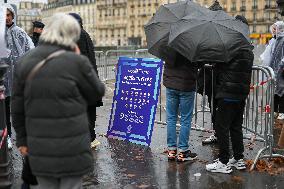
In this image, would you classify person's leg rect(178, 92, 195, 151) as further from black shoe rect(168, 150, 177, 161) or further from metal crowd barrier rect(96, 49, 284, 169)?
metal crowd barrier rect(96, 49, 284, 169)

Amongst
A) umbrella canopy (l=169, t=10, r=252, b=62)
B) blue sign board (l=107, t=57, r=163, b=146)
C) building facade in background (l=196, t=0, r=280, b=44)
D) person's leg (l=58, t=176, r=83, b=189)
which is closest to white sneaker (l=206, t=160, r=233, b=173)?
umbrella canopy (l=169, t=10, r=252, b=62)

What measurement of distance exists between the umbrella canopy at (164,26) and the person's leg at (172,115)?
0.57 meters

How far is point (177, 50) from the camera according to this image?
636 cm

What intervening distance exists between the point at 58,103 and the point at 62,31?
1.74 ft

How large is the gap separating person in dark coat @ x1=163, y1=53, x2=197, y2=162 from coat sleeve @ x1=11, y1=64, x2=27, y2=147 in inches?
119

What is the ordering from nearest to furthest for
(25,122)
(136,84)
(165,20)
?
(25,122) < (165,20) < (136,84)

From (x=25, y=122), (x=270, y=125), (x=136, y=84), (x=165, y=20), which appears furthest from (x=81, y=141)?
(x=136, y=84)

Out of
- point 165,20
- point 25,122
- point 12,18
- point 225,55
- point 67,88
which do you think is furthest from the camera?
point 12,18

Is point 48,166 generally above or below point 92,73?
below

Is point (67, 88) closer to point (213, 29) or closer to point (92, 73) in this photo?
point (92, 73)

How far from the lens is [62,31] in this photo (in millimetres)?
3771

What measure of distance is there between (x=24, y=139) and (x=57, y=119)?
1.74 feet

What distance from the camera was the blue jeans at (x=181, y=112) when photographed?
694cm

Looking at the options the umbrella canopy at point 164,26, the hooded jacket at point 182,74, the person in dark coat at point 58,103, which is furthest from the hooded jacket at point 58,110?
the hooded jacket at point 182,74
